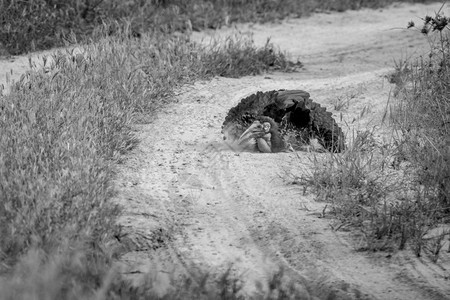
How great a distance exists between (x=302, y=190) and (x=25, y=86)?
2.51m

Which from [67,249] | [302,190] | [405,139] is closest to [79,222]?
[67,249]

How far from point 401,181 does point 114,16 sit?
17.9ft

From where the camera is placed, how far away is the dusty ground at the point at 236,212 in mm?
4672

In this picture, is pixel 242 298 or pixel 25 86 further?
pixel 25 86

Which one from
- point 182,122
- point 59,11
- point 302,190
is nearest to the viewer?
point 302,190

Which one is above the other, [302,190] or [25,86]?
[25,86]

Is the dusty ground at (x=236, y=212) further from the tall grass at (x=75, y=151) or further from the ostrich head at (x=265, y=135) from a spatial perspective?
the tall grass at (x=75, y=151)

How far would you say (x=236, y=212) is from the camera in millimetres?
5504

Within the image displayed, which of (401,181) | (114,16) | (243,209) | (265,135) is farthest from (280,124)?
(114,16)

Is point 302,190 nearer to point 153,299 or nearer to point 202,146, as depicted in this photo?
point 202,146

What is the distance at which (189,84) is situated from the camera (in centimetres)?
816

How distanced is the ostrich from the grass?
2258mm

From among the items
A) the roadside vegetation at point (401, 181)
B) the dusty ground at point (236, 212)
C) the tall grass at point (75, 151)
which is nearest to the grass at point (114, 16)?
the dusty ground at point (236, 212)

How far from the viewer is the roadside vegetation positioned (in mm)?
5121
